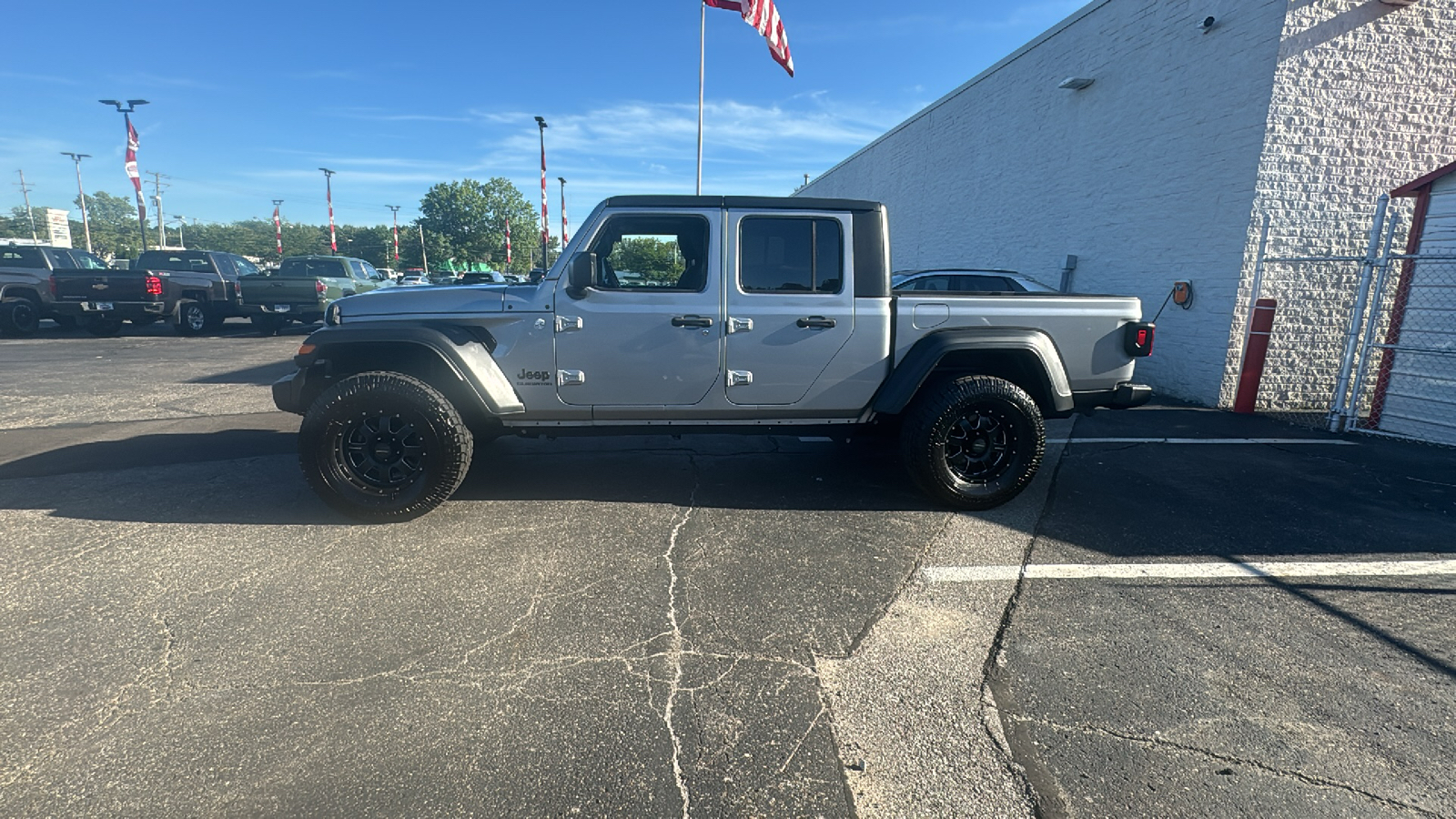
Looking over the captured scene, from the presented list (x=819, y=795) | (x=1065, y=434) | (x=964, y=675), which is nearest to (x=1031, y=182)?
(x=1065, y=434)

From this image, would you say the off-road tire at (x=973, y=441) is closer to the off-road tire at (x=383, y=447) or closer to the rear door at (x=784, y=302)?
the rear door at (x=784, y=302)

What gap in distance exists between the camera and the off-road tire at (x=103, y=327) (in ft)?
43.8

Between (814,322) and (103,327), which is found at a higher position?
(814,322)

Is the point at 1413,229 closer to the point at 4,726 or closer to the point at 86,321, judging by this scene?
the point at 4,726

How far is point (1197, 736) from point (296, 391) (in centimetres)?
479

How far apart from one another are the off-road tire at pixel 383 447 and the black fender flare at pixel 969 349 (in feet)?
8.60

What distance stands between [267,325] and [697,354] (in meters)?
15.1

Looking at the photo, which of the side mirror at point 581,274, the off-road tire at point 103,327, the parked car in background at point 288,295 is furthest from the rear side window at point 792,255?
the off-road tire at point 103,327

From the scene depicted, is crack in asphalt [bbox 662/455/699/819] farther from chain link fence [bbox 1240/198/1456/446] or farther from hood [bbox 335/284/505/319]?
chain link fence [bbox 1240/198/1456/446]

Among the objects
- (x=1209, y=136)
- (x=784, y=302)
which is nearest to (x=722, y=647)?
(x=784, y=302)

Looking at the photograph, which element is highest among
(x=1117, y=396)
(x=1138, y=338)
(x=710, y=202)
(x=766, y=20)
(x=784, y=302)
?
(x=766, y=20)

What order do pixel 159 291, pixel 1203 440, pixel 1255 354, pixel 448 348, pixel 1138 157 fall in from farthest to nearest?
1. pixel 159 291
2. pixel 1138 157
3. pixel 1255 354
4. pixel 1203 440
5. pixel 448 348

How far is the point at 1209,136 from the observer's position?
8250mm

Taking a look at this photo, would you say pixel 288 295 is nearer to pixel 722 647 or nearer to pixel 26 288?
pixel 26 288
